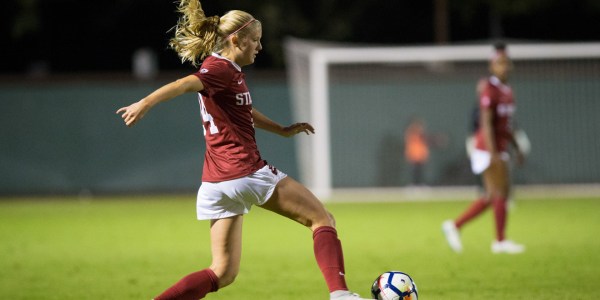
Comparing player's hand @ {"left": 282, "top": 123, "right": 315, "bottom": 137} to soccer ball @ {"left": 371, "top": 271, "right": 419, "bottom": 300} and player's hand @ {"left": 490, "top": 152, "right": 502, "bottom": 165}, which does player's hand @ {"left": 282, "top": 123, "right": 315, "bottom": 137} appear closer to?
soccer ball @ {"left": 371, "top": 271, "right": 419, "bottom": 300}

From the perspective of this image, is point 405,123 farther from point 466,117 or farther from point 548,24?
point 548,24

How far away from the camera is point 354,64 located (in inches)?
906

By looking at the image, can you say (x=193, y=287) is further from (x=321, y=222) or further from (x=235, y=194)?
(x=321, y=222)

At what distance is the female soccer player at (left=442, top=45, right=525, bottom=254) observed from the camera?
11.2 metres

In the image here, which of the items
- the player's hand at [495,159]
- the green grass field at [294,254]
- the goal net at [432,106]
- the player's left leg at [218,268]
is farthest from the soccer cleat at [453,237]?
the goal net at [432,106]

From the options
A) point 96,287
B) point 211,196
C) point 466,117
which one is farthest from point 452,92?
point 211,196

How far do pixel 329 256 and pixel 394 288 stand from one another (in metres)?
0.63

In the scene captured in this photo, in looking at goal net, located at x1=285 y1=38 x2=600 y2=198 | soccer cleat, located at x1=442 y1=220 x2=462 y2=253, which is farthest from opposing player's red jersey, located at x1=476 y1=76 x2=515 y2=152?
goal net, located at x1=285 y1=38 x2=600 y2=198

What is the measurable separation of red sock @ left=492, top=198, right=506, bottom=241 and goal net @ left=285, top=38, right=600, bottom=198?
954 centimetres

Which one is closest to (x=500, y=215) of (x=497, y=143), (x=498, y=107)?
(x=497, y=143)

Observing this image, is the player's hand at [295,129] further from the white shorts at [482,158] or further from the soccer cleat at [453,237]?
the soccer cleat at [453,237]

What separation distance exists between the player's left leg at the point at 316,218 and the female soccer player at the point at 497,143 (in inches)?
192

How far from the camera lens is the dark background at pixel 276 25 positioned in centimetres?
3322

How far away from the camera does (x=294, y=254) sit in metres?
11.4
